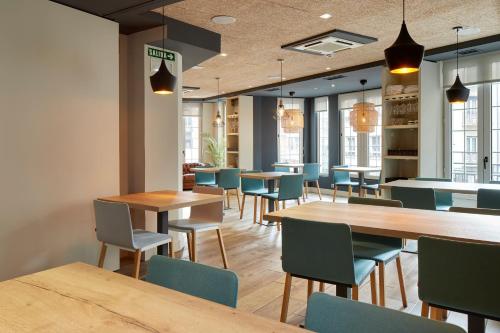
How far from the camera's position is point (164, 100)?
436 centimetres

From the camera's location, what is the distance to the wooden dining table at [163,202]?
120 inches

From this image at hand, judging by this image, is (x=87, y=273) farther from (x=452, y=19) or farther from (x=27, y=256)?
(x=452, y=19)

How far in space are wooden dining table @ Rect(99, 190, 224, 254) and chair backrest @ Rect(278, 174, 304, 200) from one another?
2.08 meters

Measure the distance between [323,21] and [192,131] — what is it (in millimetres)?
7697

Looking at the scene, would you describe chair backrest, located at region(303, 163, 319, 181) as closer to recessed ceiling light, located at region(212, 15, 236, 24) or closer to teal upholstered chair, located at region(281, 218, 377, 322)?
recessed ceiling light, located at region(212, 15, 236, 24)

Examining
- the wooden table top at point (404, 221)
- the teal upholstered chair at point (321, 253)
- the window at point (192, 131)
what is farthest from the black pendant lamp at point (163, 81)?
the window at point (192, 131)

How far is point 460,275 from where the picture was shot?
5.49ft

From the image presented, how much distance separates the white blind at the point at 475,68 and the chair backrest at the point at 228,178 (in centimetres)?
385

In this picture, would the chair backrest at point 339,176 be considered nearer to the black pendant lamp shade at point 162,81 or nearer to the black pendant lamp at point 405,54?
the black pendant lamp shade at point 162,81

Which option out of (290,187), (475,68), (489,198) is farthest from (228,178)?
(489,198)

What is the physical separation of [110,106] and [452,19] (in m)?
3.86

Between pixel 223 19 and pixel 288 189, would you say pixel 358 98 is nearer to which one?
pixel 288 189

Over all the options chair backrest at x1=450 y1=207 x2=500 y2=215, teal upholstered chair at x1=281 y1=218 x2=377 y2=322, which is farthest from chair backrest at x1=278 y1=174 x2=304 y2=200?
teal upholstered chair at x1=281 y1=218 x2=377 y2=322

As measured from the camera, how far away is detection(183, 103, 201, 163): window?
11.4 m
